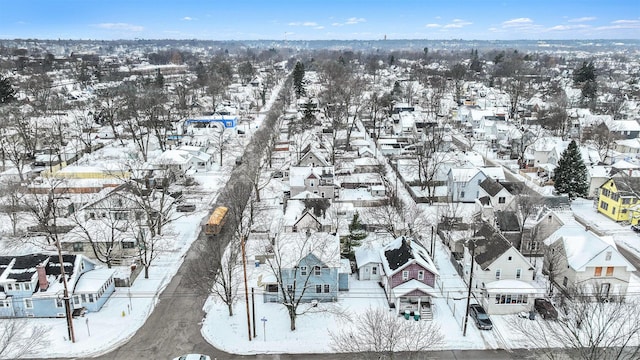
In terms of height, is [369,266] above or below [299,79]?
below

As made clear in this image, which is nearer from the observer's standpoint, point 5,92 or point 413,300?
point 413,300

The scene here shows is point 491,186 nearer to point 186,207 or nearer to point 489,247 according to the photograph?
point 489,247

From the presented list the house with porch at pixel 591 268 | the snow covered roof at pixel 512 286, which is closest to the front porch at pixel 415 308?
the snow covered roof at pixel 512 286

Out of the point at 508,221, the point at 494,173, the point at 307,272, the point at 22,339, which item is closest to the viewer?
the point at 22,339

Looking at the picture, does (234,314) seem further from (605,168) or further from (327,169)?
(605,168)

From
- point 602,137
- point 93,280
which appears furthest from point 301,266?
point 602,137

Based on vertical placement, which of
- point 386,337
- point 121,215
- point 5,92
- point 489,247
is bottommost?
point 386,337

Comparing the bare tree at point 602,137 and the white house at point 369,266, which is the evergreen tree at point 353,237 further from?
the bare tree at point 602,137

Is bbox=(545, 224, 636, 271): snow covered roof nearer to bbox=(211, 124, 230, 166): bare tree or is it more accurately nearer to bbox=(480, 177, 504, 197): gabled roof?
bbox=(480, 177, 504, 197): gabled roof

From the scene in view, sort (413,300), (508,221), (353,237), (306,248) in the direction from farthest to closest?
(353,237) → (508,221) → (306,248) → (413,300)
